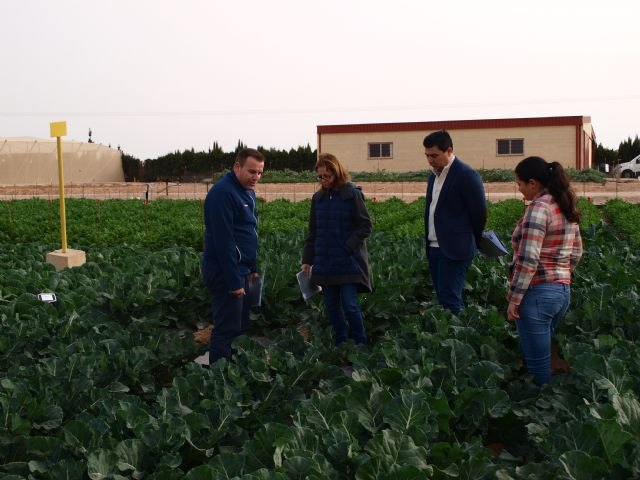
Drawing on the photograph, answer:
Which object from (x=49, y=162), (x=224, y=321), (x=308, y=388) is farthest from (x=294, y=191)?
(x=308, y=388)

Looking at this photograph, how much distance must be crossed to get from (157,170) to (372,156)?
14.5 metres

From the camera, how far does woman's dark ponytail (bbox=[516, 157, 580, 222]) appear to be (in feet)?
13.4

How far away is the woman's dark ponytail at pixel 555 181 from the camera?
4.08 meters

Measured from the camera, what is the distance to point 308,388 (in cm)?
506

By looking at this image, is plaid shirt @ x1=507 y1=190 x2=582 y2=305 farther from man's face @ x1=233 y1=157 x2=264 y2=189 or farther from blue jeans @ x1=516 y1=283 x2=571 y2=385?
man's face @ x1=233 y1=157 x2=264 y2=189

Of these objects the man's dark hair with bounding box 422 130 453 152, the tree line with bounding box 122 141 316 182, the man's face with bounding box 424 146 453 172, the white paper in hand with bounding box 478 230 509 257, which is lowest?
the white paper in hand with bounding box 478 230 509 257

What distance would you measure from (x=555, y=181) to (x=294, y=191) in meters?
22.9

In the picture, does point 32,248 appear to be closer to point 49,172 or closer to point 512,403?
point 512,403

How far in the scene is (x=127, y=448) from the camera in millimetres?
3400

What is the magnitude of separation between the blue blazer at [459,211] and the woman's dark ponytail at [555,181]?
1279 mm

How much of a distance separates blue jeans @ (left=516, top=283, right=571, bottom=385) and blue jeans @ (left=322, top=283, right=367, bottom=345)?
156cm

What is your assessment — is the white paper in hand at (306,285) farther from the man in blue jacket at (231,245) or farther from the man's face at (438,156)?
the man's face at (438,156)

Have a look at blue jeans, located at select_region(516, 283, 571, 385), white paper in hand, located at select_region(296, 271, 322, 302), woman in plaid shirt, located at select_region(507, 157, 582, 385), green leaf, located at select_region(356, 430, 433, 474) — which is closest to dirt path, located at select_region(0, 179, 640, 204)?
white paper in hand, located at select_region(296, 271, 322, 302)

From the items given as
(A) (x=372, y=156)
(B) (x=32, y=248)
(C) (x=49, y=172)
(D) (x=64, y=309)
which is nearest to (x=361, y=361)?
(D) (x=64, y=309)
